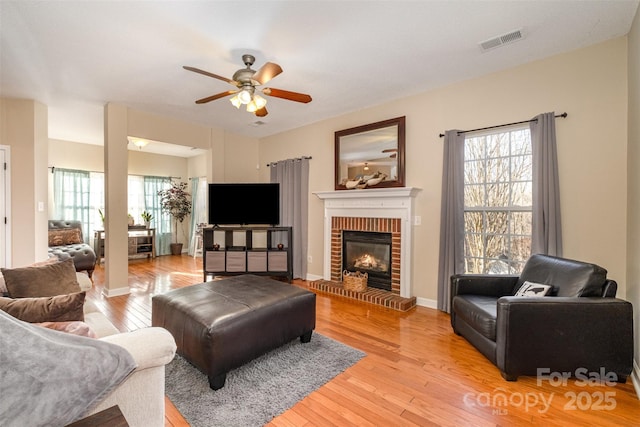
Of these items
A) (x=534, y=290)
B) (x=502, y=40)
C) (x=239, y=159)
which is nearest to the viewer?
(x=534, y=290)

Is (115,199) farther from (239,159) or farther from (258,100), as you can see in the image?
(258,100)

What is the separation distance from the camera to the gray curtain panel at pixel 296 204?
4.96m

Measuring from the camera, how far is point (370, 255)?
4.20 m

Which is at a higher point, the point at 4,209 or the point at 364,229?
the point at 4,209

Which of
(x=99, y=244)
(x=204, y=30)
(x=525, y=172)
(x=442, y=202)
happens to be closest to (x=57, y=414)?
(x=204, y=30)

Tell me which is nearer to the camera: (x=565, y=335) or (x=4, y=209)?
(x=565, y=335)

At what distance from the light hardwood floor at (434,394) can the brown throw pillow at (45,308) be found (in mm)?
816

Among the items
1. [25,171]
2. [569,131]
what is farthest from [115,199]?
[569,131]

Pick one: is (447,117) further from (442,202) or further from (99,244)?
(99,244)

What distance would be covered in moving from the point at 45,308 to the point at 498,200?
3.80 m

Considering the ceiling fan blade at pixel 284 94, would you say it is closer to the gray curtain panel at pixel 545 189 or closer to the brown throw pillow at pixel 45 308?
the brown throw pillow at pixel 45 308

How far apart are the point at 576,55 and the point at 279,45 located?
2703mm

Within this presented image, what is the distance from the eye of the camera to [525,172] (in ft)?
9.81

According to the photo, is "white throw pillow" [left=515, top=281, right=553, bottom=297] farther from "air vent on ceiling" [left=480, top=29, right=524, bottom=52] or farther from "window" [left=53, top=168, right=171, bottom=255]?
"window" [left=53, top=168, right=171, bottom=255]
